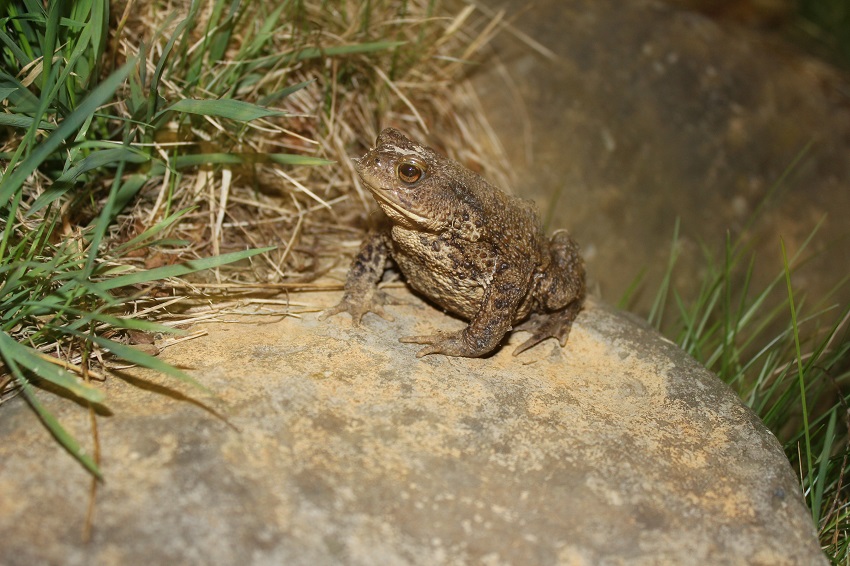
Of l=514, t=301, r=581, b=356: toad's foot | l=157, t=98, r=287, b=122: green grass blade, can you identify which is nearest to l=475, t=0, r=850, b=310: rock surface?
l=514, t=301, r=581, b=356: toad's foot

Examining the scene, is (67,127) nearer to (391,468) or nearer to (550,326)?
(391,468)

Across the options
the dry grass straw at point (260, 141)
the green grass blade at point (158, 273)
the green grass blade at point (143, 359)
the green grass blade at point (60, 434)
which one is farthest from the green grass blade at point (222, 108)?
the green grass blade at point (60, 434)

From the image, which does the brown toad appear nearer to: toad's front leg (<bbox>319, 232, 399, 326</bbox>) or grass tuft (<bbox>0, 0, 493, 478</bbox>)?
toad's front leg (<bbox>319, 232, 399, 326</bbox>)

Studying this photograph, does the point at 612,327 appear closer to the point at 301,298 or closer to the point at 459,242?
the point at 459,242

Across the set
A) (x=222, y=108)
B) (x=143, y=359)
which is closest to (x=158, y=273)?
(x=143, y=359)

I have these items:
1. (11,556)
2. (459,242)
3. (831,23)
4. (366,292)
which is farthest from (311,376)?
(831,23)

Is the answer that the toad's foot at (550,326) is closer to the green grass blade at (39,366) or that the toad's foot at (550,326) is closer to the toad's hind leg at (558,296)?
the toad's hind leg at (558,296)
